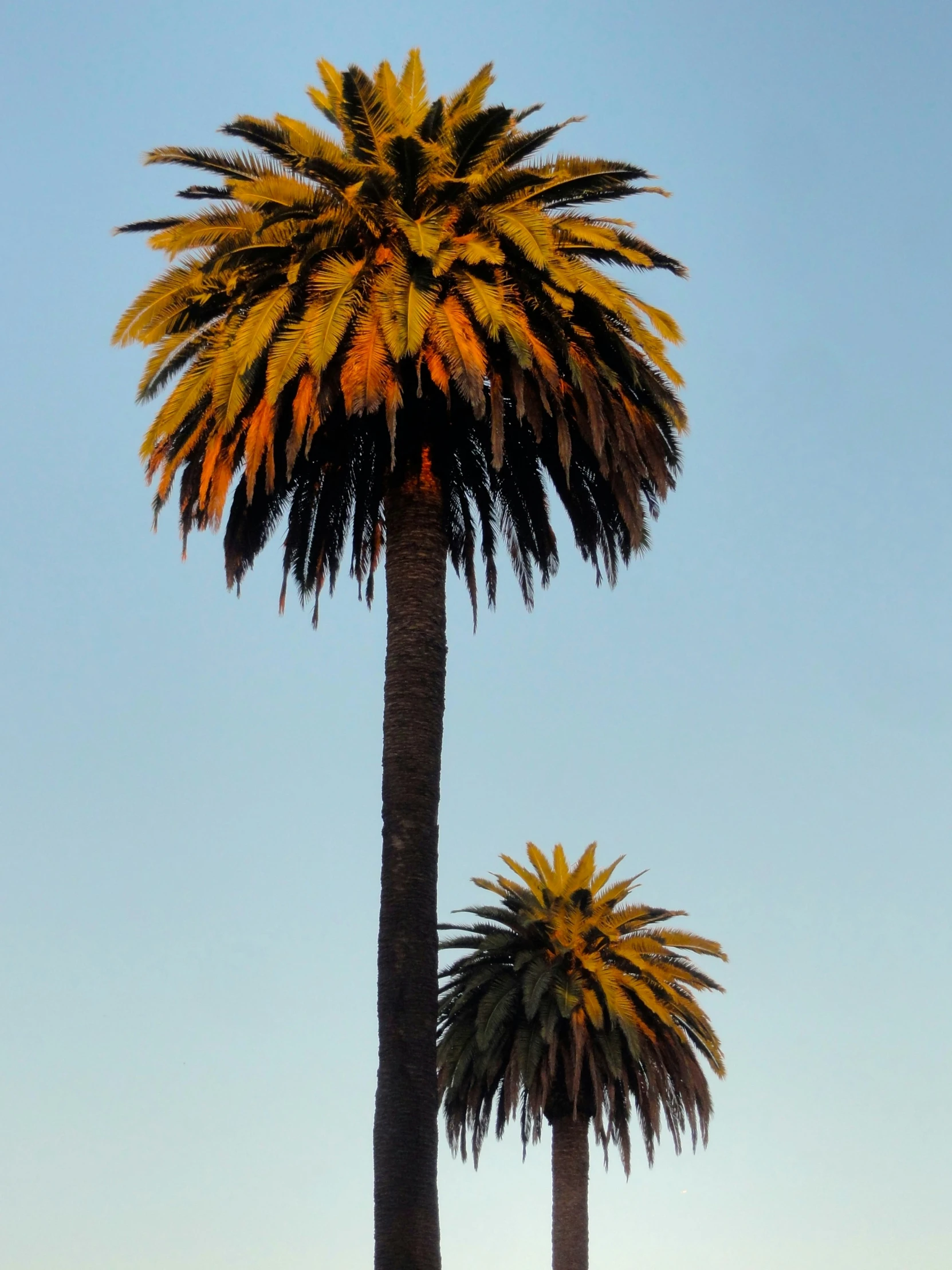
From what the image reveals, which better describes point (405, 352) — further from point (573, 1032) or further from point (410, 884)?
point (573, 1032)

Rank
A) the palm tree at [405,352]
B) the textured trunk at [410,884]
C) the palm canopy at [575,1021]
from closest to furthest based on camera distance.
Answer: the textured trunk at [410,884] → the palm tree at [405,352] → the palm canopy at [575,1021]

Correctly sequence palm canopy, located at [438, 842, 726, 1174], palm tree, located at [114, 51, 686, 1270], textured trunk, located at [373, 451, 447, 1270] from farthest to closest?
palm canopy, located at [438, 842, 726, 1174]
palm tree, located at [114, 51, 686, 1270]
textured trunk, located at [373, 451, 447, 1270]

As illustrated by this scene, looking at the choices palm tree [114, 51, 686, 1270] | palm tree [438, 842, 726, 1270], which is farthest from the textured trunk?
palm tree [438, 842, 726, 1270]

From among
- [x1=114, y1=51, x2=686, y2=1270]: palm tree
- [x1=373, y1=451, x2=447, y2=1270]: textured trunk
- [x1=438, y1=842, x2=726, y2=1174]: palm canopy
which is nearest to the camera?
[x1=373, y1=451, x2=447, y2=1270]: textured trunk

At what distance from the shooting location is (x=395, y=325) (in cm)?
2145

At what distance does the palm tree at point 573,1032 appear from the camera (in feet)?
120

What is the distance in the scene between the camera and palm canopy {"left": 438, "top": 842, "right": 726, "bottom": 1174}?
119ft

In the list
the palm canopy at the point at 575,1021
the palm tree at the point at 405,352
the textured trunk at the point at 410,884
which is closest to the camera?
the textured trunk at the point at 410,884

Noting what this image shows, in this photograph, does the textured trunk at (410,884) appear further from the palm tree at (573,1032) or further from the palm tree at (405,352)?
the palm tree at (573,1032)

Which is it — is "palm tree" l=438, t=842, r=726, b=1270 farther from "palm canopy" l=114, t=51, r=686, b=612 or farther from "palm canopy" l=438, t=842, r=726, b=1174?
"palm canopy" l=114, t=51, r=686, b=612

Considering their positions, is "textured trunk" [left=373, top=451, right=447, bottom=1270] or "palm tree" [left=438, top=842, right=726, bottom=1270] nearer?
"textured trunk" [left=373, top=451, right=447, bottom=1270]

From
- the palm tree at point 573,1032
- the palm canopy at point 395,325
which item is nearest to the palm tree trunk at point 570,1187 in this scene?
the palm tree at point 573,1032

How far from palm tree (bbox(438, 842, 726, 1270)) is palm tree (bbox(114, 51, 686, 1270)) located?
49.9 ft

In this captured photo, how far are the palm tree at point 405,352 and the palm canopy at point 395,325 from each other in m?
0.04
